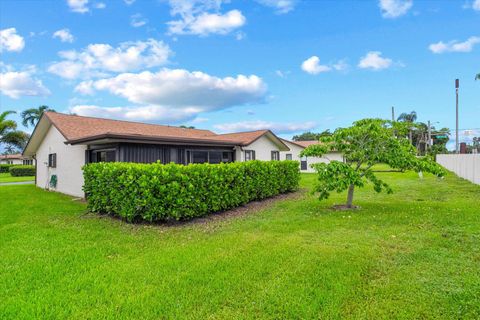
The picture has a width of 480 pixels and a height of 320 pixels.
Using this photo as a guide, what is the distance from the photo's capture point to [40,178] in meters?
17.8

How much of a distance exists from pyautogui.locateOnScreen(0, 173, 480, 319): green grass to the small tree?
1204 millimetres

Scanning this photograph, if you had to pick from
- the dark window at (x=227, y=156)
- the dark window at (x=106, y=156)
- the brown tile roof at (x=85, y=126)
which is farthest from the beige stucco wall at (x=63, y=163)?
the dark window at (x=227, y=156)

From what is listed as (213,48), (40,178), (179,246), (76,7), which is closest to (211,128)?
(213,48)

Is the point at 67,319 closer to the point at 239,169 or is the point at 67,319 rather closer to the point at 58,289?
the point at 58,289

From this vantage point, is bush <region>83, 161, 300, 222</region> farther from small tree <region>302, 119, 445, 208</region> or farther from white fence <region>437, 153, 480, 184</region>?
white fence <region>437, 153, 480, 184</region>

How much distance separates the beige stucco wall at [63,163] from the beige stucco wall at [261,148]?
319 inches

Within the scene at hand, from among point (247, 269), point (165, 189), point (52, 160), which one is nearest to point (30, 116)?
point (52, 160)

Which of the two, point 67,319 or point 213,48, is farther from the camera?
point 213,48

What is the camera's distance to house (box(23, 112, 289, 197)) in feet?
36.0

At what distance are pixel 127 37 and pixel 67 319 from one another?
514 inches

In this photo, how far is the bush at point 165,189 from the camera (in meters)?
6.98

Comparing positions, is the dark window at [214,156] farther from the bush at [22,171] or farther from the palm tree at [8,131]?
the bush at [22,171]

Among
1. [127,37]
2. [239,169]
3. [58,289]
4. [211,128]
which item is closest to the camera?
[58,289]

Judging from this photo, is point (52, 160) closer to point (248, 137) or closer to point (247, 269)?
point (248, 137)
